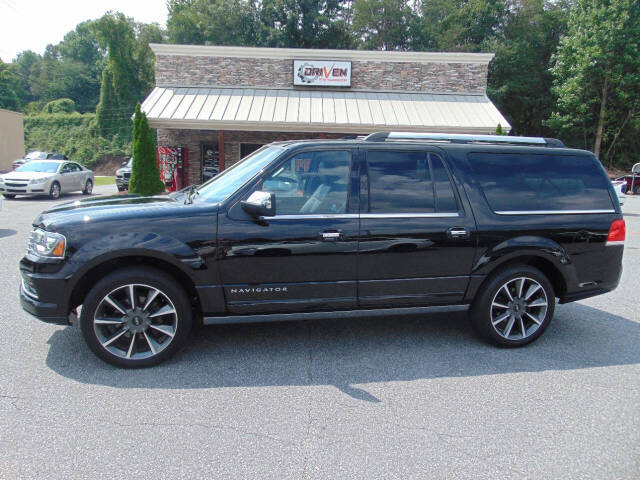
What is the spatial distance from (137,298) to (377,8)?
4751 cm

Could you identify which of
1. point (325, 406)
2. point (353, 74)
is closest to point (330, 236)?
point (325, 406)

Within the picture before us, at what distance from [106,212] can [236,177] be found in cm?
117

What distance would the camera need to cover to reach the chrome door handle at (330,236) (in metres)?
3.85

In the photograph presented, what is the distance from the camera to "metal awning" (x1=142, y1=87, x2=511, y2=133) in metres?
17.0

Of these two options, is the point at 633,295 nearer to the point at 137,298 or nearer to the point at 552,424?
the point at 552,424

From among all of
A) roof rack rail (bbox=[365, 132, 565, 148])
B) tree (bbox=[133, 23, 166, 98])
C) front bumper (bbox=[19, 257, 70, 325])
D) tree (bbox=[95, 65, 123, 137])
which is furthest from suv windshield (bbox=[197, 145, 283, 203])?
tree (bbox=[133, 23, 166, 98])

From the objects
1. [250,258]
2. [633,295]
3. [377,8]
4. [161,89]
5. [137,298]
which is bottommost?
[633,295]

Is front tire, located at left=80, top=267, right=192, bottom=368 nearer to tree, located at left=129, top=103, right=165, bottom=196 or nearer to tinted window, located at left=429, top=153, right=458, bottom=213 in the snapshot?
tinted window, located at left=429, top=153, right=458, bottom=213

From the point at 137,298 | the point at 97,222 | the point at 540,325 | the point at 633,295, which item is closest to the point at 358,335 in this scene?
the point at 540,325

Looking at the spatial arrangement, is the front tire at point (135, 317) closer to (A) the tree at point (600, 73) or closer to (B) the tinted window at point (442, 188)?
(B) the tinted window at point (442, 188)

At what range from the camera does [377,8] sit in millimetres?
44656

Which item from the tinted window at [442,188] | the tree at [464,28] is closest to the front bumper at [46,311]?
the tinted window at [442,188]

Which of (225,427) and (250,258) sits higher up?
(250,258)

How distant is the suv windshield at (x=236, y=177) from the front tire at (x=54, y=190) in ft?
51.1
